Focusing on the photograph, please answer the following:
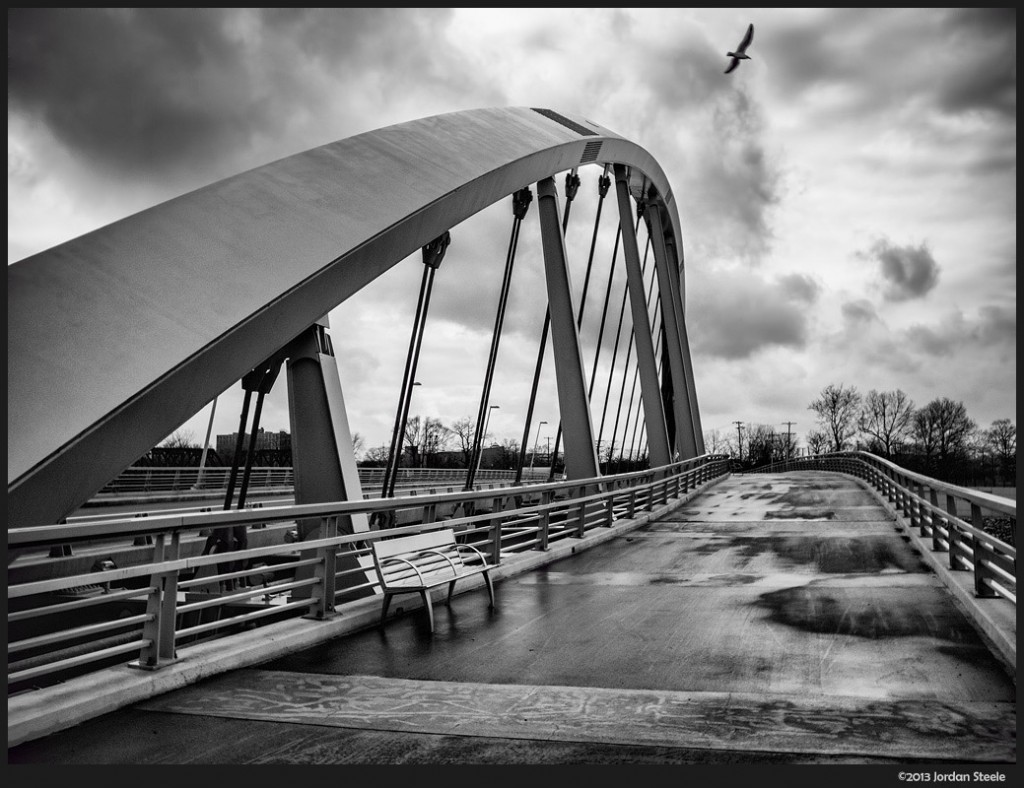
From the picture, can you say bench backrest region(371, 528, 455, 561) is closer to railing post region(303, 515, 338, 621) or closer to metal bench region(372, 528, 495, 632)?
metal bench region(372, 528, 495, 632)

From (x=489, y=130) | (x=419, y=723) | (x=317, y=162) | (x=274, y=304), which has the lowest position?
(x=419, y=723)

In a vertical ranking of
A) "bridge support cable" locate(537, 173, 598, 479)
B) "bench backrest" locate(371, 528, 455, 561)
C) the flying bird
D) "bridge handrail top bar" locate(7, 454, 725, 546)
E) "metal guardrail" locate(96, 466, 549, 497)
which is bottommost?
"bench backrest" locate(371, 528, 455, 561)

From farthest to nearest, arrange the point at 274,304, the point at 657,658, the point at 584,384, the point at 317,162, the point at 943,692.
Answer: the point at 584,384, the point at 317,162, the point at 274,304, the point at 657,658, the point at 943,692

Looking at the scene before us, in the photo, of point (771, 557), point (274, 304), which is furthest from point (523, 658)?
point (771, 557)

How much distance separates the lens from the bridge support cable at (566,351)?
1600 cm

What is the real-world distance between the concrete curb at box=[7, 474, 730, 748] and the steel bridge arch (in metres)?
1.13

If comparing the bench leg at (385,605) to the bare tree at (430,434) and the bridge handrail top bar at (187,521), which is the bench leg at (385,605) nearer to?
the bridge handrail top bar at (187,521)

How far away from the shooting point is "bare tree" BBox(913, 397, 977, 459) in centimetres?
8144

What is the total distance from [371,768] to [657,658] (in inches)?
108

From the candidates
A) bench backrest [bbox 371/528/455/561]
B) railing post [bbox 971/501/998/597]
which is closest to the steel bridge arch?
bench backrest [bbox 371/528/455/561]

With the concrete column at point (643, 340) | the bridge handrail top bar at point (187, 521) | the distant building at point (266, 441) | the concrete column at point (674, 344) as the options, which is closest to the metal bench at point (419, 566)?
the bridge handrail top bar at point (187, 521)

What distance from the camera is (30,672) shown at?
4.17 m

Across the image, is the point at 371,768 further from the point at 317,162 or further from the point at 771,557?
the point at 771,557

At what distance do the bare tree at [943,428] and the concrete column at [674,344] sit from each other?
56.1m
